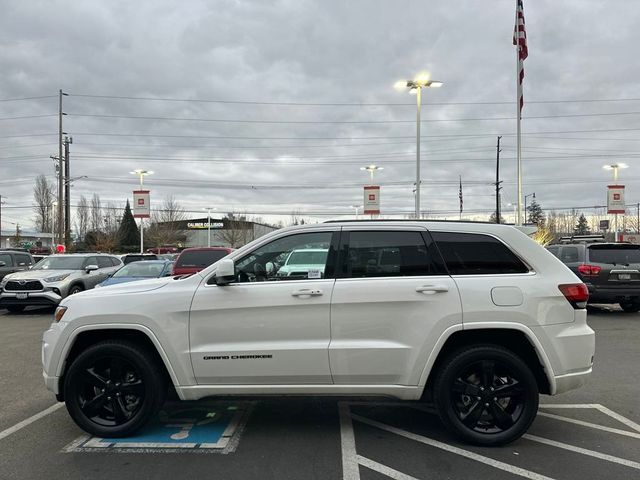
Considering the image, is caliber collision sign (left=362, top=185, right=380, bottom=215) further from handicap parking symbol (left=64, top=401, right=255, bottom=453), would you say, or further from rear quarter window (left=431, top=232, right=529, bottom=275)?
rear quarter window (left=431, top=232, right=529, bottom=275)

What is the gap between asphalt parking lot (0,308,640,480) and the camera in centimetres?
379

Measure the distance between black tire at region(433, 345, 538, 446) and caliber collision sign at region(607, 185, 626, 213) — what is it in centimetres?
2632

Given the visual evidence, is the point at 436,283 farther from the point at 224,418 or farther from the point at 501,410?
the point at 224,418

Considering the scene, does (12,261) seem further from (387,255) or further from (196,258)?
(387,255)

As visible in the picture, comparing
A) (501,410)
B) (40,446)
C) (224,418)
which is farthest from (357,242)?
(40,446)

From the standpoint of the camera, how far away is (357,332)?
4.21 m

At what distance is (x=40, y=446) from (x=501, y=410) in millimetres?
3937

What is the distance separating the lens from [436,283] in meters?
4.24

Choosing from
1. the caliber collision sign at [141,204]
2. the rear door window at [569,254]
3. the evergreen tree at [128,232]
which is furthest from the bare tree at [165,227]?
the rear door window at [569,254]

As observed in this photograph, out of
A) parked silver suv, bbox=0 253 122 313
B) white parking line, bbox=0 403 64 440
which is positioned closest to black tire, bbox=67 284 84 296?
parked silver suv, bbox=0 253 122 313

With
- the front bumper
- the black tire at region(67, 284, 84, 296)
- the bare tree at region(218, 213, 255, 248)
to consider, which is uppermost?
the bare tree at region(218, 213, 255, 248)

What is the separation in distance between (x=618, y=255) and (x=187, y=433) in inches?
446

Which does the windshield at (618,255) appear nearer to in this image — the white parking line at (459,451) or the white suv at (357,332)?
the white suv at (357,332)

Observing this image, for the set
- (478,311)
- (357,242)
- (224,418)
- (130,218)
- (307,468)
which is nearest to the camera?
(307,468)
